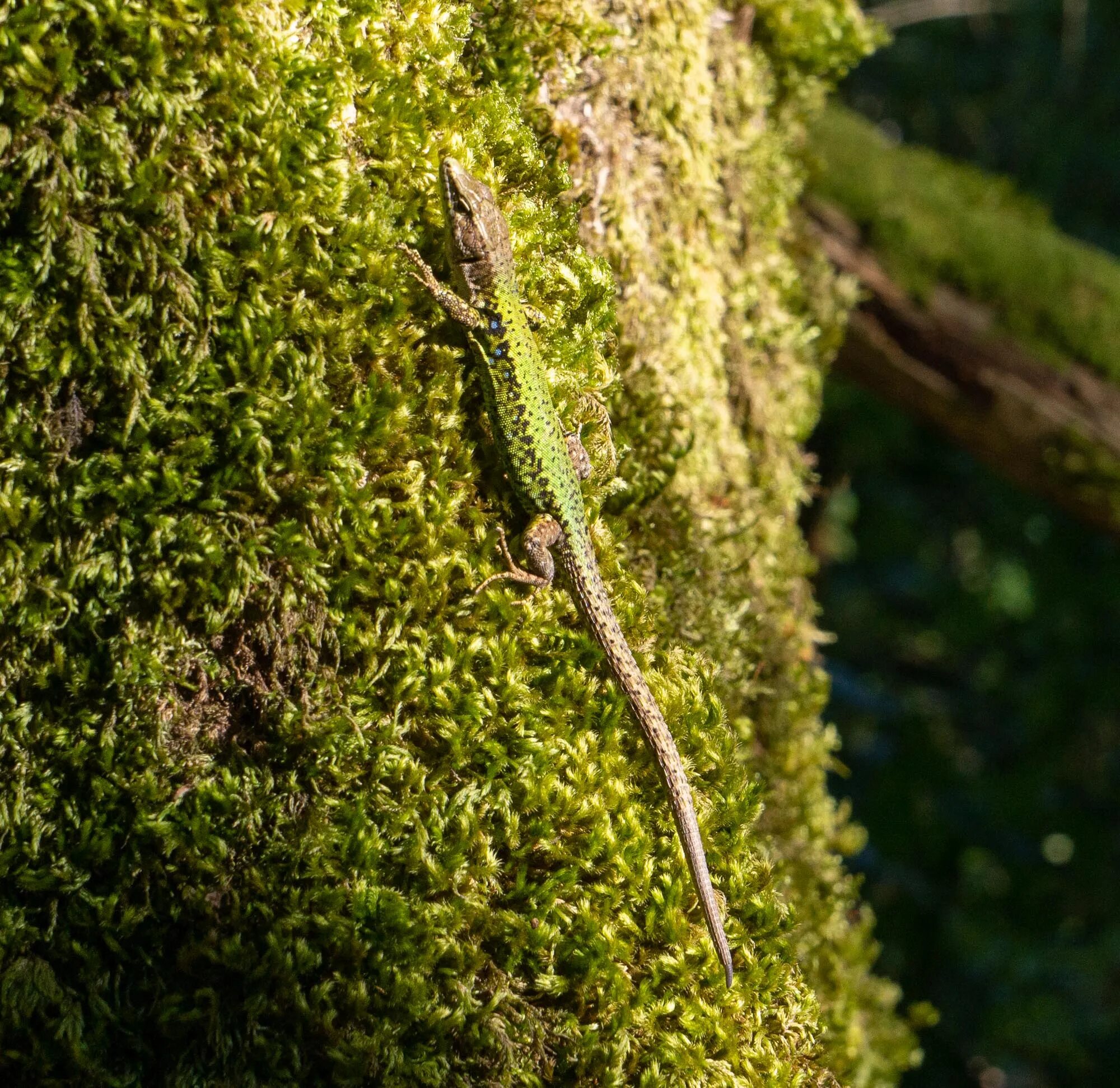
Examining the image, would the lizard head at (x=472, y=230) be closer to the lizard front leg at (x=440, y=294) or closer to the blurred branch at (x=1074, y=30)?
the lizard front leg at (x=440, y=294)

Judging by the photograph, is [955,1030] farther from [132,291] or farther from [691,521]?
[132,291]

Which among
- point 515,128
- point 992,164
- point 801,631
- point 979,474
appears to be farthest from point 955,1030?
point 992,164

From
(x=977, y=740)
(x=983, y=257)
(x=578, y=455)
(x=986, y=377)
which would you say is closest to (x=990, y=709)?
(x=977, y=740)

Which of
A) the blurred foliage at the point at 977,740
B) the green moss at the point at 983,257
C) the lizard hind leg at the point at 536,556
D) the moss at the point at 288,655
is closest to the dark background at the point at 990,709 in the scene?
the blurred foliage at the point at 977,740

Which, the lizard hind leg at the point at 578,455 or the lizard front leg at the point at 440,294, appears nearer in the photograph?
the lizard front leg at the point at 440,294

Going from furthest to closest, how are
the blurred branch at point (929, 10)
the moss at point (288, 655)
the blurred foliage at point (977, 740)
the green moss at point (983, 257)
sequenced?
the blurred branch at point (929, 10)
the blurred foliage at point (977, 740)
the green moss at point (983, 257)
the moss at point (288, 655)

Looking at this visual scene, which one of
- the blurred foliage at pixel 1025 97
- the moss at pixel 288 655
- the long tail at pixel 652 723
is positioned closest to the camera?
the moss at pixel 288 655

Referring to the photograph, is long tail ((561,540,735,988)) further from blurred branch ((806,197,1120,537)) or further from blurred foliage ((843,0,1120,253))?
blurred foliage ((843,0,1120,253))
